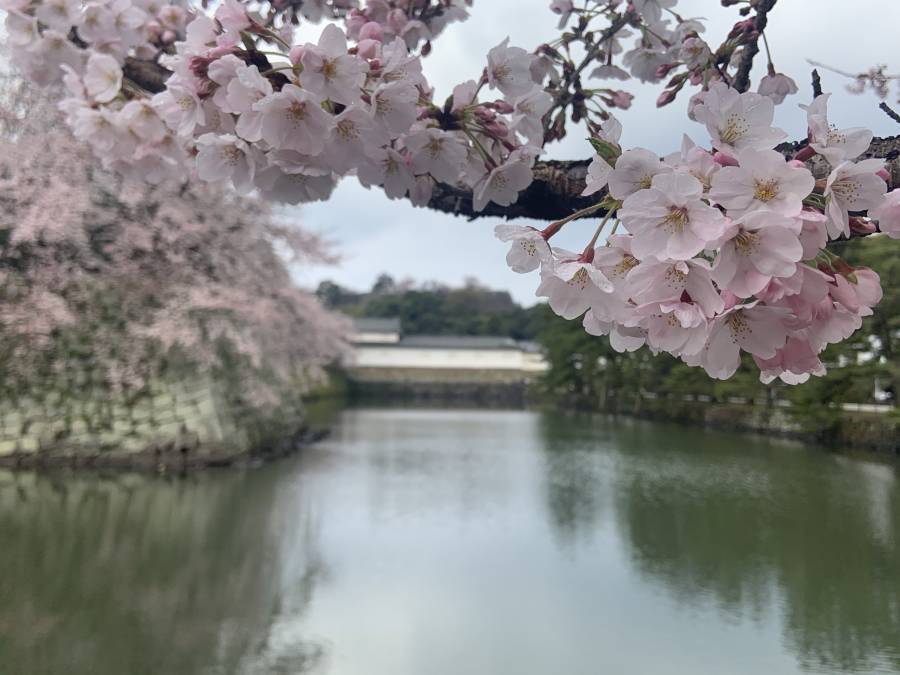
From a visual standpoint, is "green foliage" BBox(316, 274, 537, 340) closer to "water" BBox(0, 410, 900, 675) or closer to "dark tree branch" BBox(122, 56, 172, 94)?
"water" BBox(0, 410, 900, 675)

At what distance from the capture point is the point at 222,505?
5.75 meters

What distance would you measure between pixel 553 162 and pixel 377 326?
32367 millimetres

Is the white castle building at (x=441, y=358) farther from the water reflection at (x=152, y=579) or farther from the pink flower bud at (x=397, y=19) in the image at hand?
the pink flower bud at (x=397, y=19)

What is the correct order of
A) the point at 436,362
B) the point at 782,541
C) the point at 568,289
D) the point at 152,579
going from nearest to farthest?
the point at 568,289 < the point at 152,579 < the point at 782,541 < the point at 436,362

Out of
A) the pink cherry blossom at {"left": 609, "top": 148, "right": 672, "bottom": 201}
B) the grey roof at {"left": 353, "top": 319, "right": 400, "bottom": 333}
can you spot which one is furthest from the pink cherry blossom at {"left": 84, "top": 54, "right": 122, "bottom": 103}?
the grey roof at {"left": 353, "top": 319, "right": 400, "bottom": 333}

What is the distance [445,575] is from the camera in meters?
4.20

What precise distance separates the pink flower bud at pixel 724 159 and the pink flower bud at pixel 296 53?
0.46m

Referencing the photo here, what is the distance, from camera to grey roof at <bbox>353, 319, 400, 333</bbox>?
3259 cm

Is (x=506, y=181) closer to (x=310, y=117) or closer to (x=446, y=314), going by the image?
(x=310, y=117)

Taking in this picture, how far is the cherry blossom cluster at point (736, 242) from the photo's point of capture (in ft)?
1.81

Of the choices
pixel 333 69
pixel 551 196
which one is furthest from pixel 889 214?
pixel 333 69

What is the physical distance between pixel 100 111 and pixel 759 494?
283 inches

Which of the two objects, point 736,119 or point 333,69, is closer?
point 736,119

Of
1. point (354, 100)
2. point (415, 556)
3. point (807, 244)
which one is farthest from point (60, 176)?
point (807, 244)
